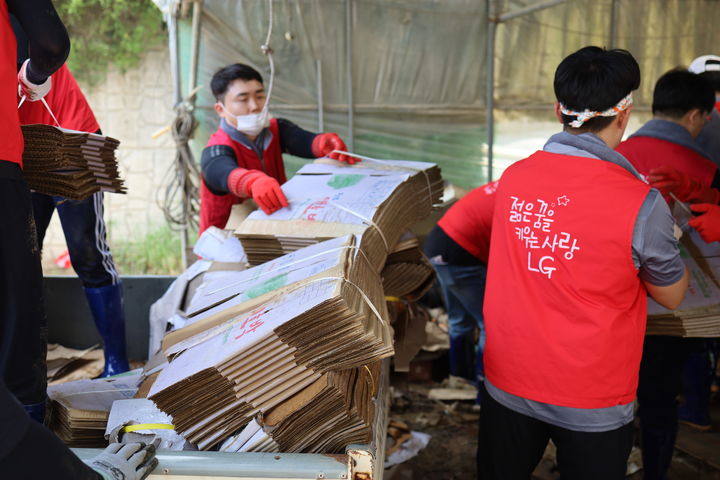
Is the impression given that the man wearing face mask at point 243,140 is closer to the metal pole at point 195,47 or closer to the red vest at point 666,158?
the red vest at point 666,158

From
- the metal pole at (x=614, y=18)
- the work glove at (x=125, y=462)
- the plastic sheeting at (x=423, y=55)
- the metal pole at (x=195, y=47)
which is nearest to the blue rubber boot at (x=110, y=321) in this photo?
the work glove at (x=125, y=462)

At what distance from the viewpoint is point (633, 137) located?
2553 millimetres

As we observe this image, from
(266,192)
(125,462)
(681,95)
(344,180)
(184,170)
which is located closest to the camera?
(125,462)

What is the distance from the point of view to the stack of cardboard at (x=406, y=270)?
2350mm

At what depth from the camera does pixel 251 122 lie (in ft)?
9.27

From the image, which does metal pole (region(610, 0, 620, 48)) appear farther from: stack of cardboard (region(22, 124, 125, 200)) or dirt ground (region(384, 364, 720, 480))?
stack of cardboard (region(22, 124, 125, 200))

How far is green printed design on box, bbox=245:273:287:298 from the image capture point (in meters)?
1.62

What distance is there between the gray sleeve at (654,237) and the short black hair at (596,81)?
259 mm

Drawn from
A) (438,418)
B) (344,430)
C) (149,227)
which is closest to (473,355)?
(438,418)

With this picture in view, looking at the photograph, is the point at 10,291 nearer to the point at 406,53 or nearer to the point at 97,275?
the point at 97,275

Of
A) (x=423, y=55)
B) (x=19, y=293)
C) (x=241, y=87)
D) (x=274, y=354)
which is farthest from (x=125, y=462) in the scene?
(x=423, y=55)

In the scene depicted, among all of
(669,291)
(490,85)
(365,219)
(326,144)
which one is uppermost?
(490,85)

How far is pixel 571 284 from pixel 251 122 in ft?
5.60

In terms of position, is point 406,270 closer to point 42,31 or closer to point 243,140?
point 243,140
